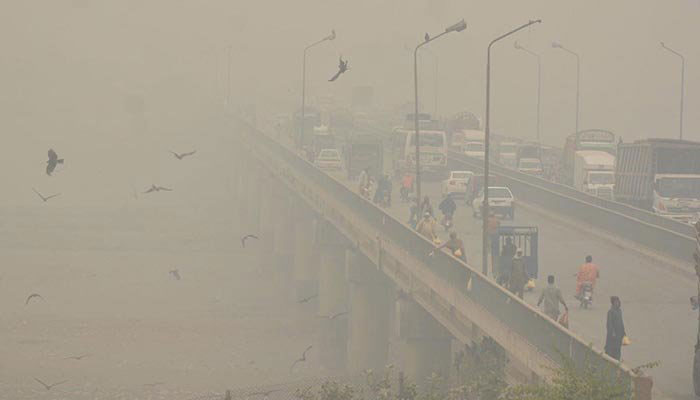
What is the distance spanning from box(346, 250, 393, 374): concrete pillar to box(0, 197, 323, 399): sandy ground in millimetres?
4436

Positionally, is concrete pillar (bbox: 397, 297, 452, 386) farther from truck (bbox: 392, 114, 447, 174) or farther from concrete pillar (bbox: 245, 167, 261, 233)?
concrete pillar (bbox: 245, 167, 261, 233)

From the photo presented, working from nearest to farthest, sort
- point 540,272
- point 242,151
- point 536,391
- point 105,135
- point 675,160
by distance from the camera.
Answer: point 536,391
point 540,272
point 675,160
point 242,151
point 105,135

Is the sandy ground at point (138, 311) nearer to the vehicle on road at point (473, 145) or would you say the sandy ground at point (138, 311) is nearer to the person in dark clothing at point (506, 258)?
the vehicle on road at point (473, 145)

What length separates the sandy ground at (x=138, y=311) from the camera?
52.8 meters

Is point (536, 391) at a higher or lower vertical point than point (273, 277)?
higher

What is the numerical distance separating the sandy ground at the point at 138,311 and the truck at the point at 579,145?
16.2 meters

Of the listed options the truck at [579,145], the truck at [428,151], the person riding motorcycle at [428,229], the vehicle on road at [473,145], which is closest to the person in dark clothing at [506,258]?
the person riding motorcycle at [428,229]

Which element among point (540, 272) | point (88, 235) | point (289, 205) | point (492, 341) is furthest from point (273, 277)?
point (492, 341)

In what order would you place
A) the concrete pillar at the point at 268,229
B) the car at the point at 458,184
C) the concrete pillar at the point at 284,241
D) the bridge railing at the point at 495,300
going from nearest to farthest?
the bridge railing at the point at 495,300, the car at the point at 458,184, the concrete pillar at the point at 284,241, the concrete pillar at the point at 268,229

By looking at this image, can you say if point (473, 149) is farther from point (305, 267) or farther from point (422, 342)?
point (422, 342)

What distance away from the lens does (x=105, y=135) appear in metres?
167

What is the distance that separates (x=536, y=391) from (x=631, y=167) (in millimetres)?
39179

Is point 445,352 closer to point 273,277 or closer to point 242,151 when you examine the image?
point 273,277

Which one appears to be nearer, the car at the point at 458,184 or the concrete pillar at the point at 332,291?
the concrete pillar at the point at 332,291
